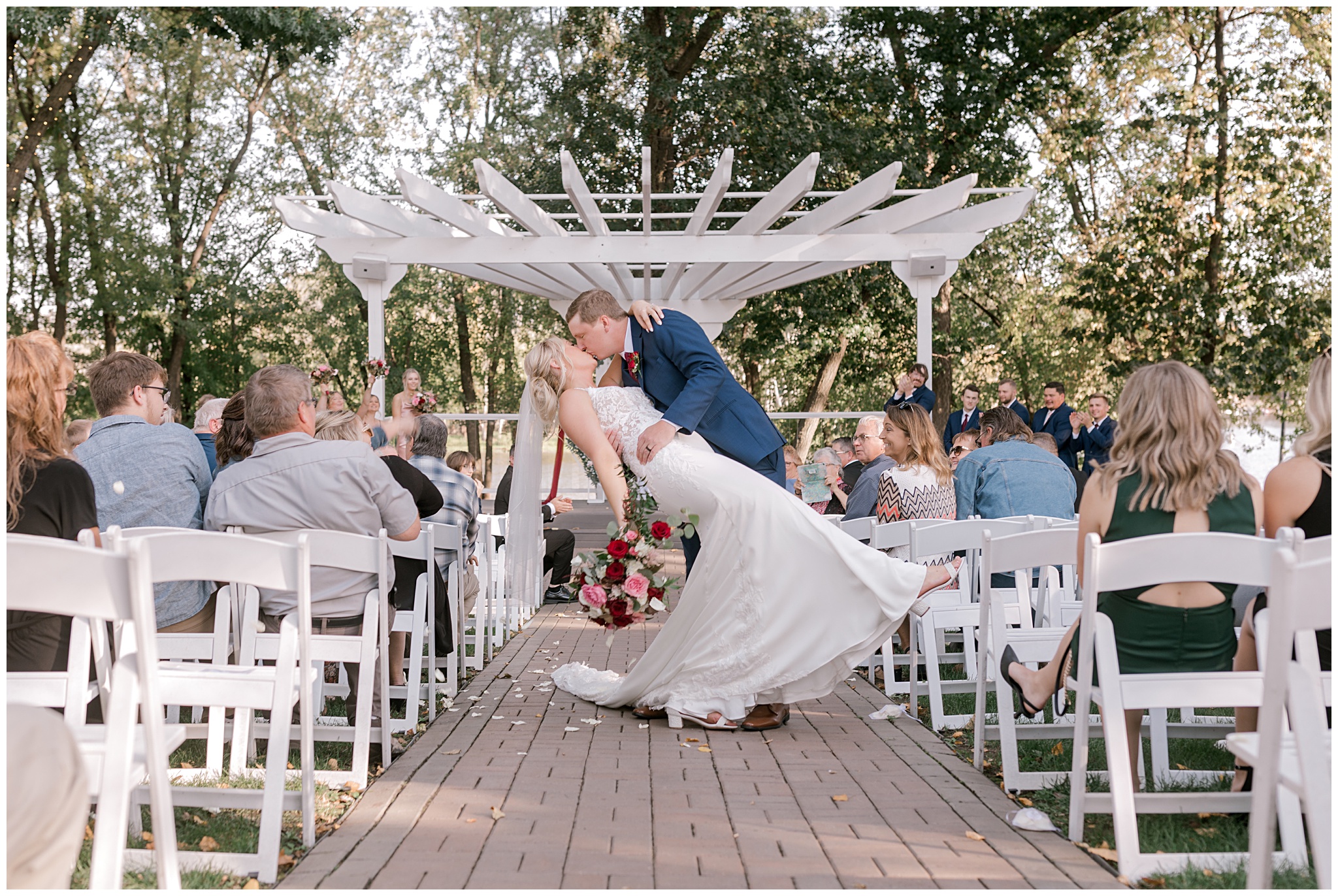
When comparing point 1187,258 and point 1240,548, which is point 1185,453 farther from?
point 1187,258

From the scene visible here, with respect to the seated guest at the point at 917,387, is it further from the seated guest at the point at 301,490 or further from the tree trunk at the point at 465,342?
the tree trunk at the point at 465,342

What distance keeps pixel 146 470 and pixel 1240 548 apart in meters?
4.06

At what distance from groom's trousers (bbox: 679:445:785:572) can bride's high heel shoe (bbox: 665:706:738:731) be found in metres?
0.72

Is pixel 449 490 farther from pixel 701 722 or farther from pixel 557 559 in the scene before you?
pixel 557 559

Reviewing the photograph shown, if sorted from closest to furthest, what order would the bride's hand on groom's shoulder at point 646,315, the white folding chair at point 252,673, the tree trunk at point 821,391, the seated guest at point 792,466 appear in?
the white folding chair at point 252,673
the bride's hand on groom's shoulder at point 646,315
the seated guest at point 792,466
the tree trunk at point 821,391

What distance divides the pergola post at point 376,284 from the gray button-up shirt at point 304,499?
6.27 meters

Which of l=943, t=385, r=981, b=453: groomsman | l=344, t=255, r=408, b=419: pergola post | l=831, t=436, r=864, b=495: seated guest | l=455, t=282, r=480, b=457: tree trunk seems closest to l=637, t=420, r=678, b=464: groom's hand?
l=831, t=436, r=864, b=495: seated guest

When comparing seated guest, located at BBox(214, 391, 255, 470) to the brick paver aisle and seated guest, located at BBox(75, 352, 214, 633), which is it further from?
the brick paver aisle

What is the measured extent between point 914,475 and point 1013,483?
0.59 metres

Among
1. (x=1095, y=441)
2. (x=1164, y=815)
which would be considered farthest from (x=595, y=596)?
(x=1095, y=441)

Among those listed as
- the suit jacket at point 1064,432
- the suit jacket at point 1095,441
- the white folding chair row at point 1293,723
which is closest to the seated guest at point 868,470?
the white folding chair row at point 1293,723

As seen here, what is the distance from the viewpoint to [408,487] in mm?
5707

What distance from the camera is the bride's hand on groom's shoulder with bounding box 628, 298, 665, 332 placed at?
562cm

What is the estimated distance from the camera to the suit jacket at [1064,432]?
42.8 feet
